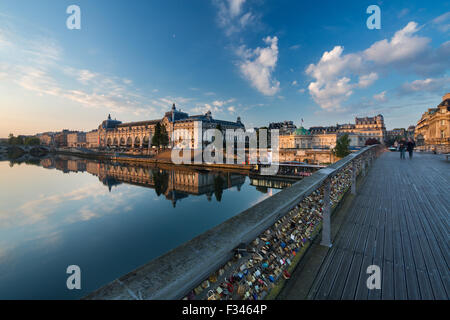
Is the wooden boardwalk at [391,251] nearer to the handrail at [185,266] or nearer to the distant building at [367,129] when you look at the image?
the handrail at [185,266]

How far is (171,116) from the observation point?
8956 cm

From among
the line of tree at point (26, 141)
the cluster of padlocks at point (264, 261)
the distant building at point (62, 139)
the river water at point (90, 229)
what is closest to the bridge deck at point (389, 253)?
the cluster of padlocks at point (264, 261)

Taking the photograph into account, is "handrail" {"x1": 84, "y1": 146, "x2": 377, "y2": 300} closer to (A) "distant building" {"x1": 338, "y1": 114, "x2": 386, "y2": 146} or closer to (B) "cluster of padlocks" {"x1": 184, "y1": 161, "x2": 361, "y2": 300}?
(B) "cluster of padlocks" {"x1": 184, "y1": 161, "x2": 361, "y2": 300}

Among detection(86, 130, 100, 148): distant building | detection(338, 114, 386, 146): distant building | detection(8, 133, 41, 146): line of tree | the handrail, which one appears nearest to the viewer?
the handrail

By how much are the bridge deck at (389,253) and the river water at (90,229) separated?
979cm

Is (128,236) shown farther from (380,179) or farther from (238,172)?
(238,172)

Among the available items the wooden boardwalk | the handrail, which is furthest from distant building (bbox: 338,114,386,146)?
the handrail

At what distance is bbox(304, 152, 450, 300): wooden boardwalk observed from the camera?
2.97 m

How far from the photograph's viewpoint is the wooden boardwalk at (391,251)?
2.97m

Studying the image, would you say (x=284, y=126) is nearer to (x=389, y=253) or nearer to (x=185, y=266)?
(x=389, y=253)

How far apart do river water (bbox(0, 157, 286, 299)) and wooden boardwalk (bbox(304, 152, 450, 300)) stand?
32.3ft

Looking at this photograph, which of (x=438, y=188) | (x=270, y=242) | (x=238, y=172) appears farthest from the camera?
(x=238, y=172)
